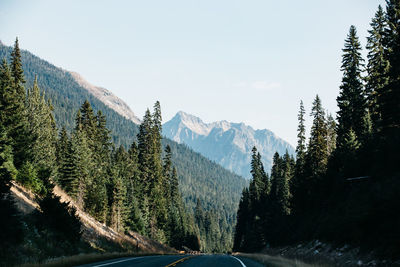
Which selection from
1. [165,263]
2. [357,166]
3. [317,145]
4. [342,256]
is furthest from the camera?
[317,145]

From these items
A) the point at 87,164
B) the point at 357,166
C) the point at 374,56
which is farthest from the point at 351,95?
the point at 87,164

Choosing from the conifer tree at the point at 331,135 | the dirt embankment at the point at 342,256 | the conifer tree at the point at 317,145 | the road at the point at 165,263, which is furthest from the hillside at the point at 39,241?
the conifer tree at the point at 331,135

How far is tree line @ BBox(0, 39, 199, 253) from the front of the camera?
34.1 m

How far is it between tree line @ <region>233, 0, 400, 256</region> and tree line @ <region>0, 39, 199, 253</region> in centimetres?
2361

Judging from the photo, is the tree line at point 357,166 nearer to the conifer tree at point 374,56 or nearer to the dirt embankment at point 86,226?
the conifer tree at point 374,56

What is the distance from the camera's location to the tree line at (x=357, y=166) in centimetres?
1709

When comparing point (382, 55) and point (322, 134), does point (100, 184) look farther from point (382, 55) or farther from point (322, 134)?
point (382, 55)

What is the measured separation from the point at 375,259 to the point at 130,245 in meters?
38.2

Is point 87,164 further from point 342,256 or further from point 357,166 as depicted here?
point 342,256

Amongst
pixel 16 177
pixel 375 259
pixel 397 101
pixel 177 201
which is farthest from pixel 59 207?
pixel 177 201

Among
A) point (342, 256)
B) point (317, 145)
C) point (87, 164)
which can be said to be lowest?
point (342, 256)

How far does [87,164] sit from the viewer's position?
58688 millimetres

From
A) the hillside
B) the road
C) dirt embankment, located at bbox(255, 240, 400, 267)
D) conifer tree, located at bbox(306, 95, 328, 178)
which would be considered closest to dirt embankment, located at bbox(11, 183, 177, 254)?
the hillside

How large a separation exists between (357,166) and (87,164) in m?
44.0
